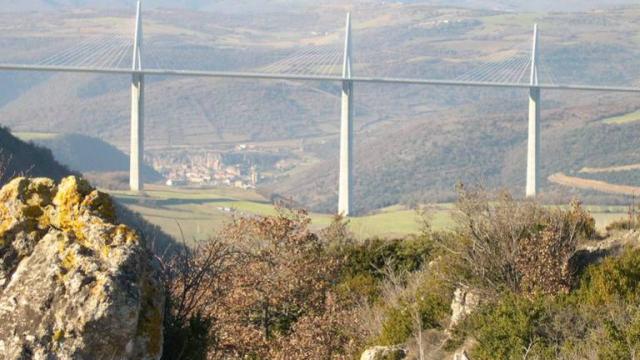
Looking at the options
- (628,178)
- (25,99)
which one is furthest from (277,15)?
(628,178)

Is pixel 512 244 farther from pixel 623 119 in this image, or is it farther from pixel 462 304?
pixel 623 119

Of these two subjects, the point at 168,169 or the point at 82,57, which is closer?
the point at 82,57

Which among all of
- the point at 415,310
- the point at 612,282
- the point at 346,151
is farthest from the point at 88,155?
the point at 612,282

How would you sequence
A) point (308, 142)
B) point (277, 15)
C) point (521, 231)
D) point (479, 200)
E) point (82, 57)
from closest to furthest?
point (521, 231) < point (479, 200) < point (82, 57) < point (308, 142) < point (277, 15)

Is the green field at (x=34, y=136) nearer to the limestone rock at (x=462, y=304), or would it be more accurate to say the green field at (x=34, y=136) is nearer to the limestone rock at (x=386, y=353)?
the limestone rock at (x=462, y=304)

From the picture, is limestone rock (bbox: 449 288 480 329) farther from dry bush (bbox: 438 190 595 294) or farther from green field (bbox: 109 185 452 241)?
green field (bbox: 109 185 452 241)

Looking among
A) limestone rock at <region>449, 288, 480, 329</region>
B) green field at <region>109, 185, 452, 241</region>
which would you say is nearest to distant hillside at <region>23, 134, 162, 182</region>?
green field at <region>109, 185, 452, 241</region>

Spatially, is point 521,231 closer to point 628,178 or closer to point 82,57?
point 628,178
